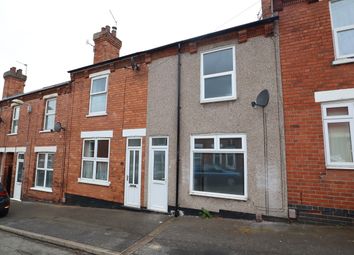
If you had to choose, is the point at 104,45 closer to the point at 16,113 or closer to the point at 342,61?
the point at 16,113

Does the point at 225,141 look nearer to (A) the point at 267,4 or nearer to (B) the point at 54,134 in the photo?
(A) the point at 267,4

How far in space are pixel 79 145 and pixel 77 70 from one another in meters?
3.56

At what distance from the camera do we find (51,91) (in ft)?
39.3

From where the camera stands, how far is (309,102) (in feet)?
19.5

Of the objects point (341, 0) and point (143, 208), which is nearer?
point (341, 0)

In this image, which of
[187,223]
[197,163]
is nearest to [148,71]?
[197,163]

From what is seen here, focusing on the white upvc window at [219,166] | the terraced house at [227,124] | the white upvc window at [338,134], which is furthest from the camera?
the white upvc window at [219,166]

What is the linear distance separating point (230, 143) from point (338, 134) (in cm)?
268

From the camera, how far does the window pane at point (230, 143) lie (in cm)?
675

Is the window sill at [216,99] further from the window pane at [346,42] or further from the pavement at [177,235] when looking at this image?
the pavement at [177,235]

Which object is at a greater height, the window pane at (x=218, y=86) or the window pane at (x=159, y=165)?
the window pane at (x=218, y=86)

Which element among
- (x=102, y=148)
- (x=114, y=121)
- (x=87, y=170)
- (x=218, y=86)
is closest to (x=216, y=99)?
(x=218, y=86)

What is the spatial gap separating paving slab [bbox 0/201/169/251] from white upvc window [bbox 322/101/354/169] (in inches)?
193

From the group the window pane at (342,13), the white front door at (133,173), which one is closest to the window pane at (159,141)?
the white front door at (133,173)
